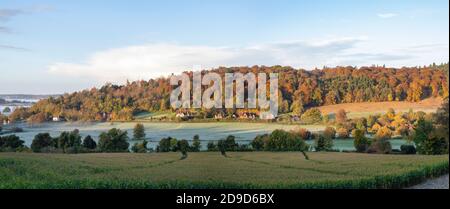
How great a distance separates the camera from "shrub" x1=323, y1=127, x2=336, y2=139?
230 inches

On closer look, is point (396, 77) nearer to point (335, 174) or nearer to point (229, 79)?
point (335, 174)

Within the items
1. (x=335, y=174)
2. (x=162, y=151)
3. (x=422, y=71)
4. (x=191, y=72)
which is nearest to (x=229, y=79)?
(x=191, y=72)

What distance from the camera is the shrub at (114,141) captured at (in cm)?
591

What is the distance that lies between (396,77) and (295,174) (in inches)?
51.7

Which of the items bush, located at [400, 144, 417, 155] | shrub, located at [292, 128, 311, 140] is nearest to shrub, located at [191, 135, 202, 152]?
shrub, located at [292, 128, 311, 140]

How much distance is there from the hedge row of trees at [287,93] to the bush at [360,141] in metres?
0.30

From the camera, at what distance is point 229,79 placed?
579cm

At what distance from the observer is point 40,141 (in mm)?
5871

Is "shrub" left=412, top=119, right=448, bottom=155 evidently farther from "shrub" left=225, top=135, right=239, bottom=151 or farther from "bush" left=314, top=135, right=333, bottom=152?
"shrub" left=225, top=135, right=239, bottom=151

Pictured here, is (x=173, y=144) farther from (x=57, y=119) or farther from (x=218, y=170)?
(x=57, y=119)

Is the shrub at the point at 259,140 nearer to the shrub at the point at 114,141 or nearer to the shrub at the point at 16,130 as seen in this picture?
the shrub at the point at 114,141

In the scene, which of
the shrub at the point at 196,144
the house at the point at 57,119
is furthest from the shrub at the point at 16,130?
the shrub at the point at 196,144

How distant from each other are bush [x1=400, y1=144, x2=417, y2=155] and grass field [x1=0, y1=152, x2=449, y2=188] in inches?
1.6

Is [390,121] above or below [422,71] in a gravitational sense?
below
